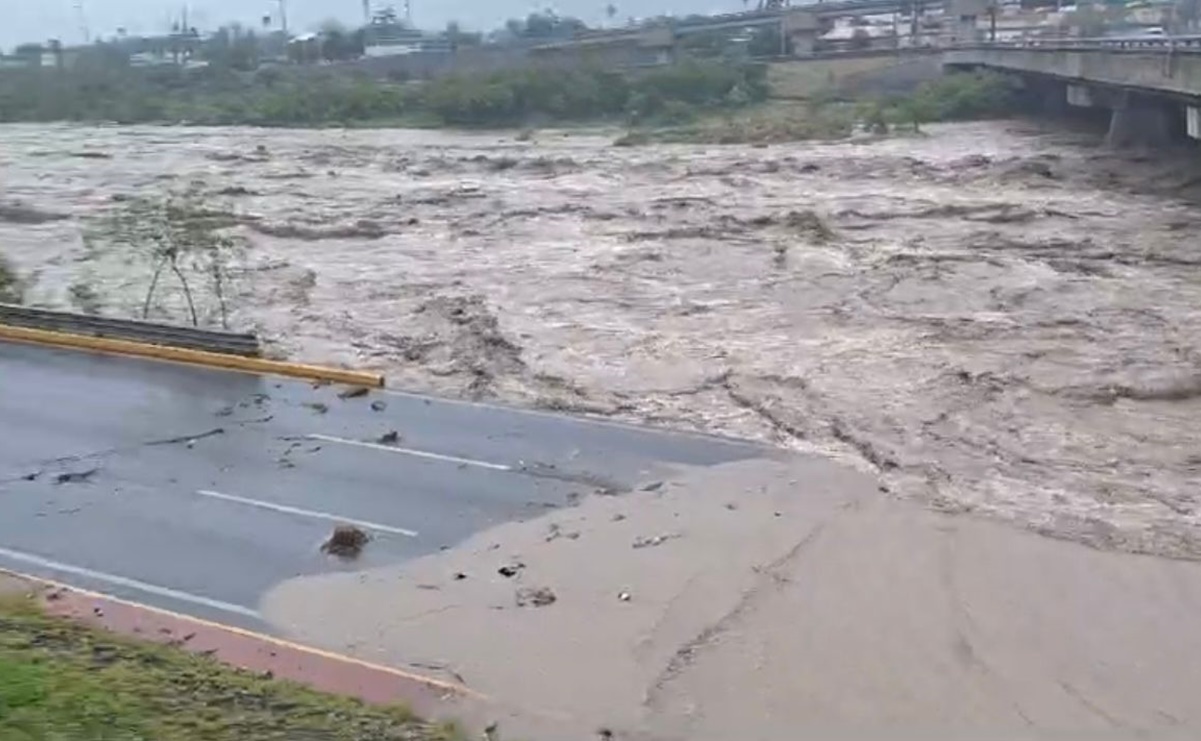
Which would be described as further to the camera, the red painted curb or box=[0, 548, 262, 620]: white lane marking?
box=[0, 548, 262, 620]: white lane marking

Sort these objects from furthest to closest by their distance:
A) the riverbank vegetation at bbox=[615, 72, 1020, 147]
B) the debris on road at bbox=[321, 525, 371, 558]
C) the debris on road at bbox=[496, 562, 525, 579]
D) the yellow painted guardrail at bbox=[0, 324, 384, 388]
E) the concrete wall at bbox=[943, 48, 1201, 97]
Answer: the riverbank vegetation at bbox=[615, 72, 1020, 147] < the concrete wall at bbox=[943, 48, 1201, 97] < the yellow painted guardrail at bbox=[0, 324, 384, 388] < the debris on road at bbox=[321, 525, 371, 558] < the debris on road at bbox=[496, 562, 525, 579]

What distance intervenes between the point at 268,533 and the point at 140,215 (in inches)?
655

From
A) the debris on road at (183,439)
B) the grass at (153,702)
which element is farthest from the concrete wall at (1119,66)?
the grass at (153,702)

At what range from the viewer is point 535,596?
14.5 meters

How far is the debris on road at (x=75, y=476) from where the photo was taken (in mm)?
18375

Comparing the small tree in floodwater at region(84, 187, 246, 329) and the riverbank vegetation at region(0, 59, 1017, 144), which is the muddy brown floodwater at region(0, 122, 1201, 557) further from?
the riverbank vegetation at region(0, 59, 1017, 144)

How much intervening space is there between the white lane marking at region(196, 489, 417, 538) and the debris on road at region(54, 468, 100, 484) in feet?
5.31

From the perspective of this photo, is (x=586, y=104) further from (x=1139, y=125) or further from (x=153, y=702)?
(x=153, y=702)

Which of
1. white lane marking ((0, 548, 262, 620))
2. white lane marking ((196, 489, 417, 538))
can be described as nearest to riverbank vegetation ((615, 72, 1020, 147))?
white lane marking ((196, 489, 417, 538))

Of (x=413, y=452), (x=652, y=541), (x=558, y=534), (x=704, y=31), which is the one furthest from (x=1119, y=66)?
(x=704, y=31)

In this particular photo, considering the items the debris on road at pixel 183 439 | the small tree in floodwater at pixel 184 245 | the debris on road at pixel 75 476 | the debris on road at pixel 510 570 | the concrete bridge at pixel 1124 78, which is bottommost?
the debris on road at pixel 510 570

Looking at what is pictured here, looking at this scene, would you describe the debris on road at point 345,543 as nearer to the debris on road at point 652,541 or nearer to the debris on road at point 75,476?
the debris on road at point 652,541

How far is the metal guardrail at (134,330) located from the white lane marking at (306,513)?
6.91 metres

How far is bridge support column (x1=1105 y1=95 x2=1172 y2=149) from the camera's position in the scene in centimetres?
5678
